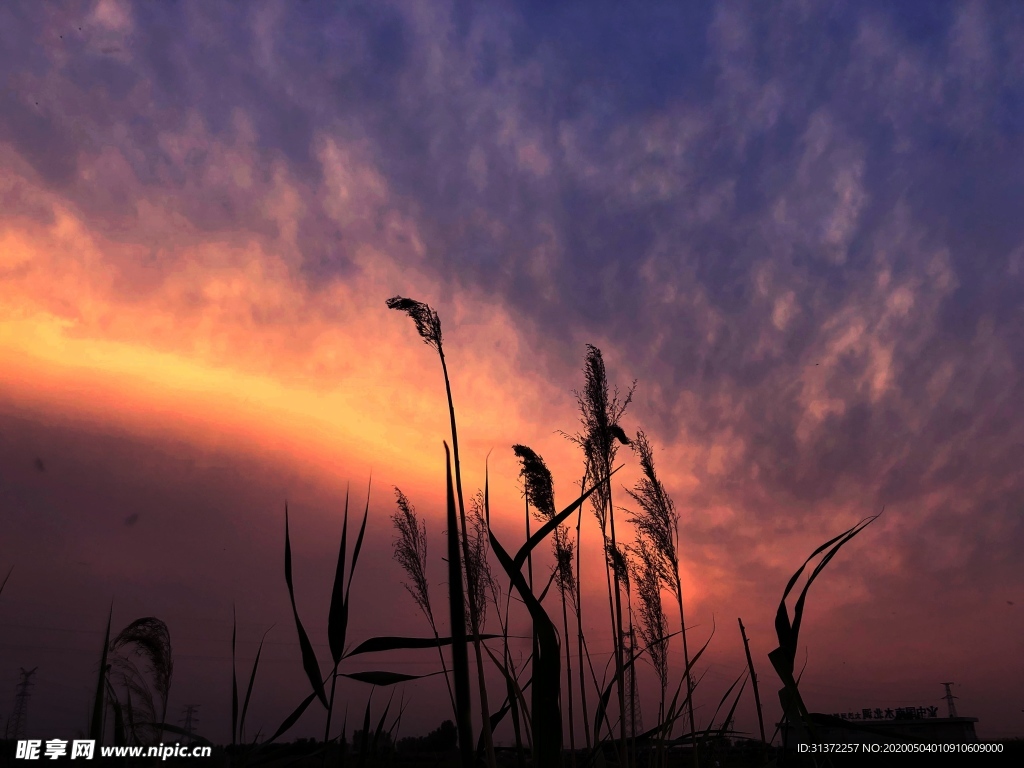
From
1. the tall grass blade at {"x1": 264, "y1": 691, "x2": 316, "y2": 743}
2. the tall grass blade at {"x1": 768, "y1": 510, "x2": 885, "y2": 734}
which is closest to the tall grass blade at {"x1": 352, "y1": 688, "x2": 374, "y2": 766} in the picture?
the tall grass blade at {"x1": 264, "y1": 691, "x2": 316, "y2": 743}


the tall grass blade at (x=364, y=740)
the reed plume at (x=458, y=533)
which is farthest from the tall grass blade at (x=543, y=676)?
the tall grass blade at (x=364, y=740)

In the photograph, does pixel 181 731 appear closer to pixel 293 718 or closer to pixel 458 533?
pixel 293 718

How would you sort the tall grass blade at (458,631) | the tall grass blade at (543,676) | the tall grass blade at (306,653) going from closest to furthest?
the tall grass blade at (458,631) < the tall grass blade at (543,676) < the tall grass blade at (306,653)

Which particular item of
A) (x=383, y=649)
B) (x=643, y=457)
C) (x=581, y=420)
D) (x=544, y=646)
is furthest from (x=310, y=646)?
(x=643, y=457)

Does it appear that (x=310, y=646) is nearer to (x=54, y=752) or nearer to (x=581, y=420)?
(x=54, y=752)

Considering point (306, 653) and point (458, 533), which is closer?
point (458, 533)

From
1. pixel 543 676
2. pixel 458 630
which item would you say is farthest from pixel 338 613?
pixel 458 630

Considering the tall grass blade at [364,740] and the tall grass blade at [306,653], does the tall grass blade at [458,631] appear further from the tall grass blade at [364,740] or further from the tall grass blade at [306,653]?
the tall grass blade at [364,740]

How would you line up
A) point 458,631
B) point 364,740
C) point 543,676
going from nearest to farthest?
point 458,631 < point 543,676 < point 364,740

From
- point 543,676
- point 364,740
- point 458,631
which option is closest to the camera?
point 458,631

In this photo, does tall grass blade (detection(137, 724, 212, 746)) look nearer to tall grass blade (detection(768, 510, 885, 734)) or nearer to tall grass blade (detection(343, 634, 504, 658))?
tall grass blade (detection(343, 634, 504, 658))

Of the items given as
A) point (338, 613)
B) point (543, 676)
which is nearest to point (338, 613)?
point (338, 613)

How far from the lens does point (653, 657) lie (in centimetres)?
480

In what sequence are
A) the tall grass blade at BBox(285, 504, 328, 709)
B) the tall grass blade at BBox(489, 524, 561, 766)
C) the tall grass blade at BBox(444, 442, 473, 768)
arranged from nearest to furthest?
the tall grass blade at BBox(444, 442, 473, 768) < the tall grass blade at BBox(489, 524, 561, 766) < the tall grass blade at BBox(285, 504, 328, 709)
